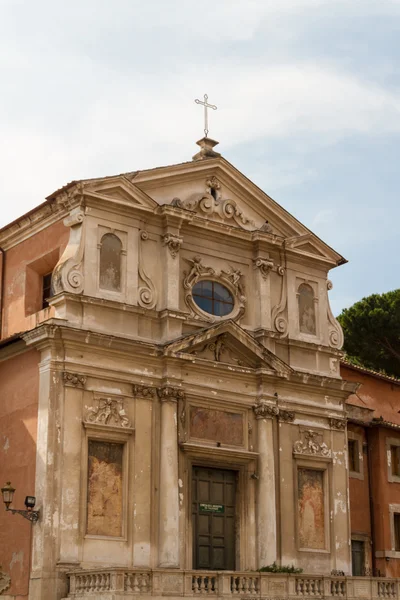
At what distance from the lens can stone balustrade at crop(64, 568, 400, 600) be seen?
21.5m

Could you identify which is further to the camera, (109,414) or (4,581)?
(109,414)

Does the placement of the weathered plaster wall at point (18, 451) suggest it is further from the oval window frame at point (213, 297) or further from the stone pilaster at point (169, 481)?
the oval window frame at point (213, 297)

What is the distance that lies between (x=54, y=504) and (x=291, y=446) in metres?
7.14

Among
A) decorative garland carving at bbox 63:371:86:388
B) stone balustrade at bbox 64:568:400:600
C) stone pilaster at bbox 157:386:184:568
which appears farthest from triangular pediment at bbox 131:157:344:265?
stone balustrade at bbox 64:568:400:600

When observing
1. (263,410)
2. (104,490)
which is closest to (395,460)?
(263,410)

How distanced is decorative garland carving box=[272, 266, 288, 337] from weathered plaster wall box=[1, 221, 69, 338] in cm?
614

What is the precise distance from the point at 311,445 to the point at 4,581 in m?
8.81

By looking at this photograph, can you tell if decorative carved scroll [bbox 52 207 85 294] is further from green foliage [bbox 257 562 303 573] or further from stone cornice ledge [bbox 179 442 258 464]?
green foliage [bbox 257 562 303 573]

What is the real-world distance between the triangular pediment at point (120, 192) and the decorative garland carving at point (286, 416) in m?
6.20

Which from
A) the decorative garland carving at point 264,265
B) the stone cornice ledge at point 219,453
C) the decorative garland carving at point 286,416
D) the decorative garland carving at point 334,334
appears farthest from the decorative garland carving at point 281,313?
the stone cornice ledge at point 219,453

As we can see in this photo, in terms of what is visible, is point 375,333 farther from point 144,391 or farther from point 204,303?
point 144,391

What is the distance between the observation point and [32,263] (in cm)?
2725

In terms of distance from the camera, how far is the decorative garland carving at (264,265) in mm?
28859

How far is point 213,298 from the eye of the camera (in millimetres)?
A: 27906
